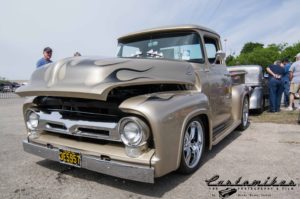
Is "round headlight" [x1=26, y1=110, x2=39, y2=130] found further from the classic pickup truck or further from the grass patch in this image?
the grass patch

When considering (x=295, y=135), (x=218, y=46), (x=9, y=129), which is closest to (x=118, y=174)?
(x=218, y=46)

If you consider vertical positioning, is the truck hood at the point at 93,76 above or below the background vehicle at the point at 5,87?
above

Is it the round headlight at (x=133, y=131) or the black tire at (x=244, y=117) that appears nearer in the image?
the round headlight at (x=133, y=131)

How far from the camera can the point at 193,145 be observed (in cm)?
359

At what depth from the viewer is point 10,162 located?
407 centimetres

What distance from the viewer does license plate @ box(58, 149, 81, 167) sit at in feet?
9.84

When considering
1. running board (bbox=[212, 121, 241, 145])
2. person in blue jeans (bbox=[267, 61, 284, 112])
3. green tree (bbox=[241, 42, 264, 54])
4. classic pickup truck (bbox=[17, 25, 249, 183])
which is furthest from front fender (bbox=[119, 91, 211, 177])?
green tree (bbox=[241, 42, 264, 54])

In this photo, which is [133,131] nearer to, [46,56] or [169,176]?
[169,176]

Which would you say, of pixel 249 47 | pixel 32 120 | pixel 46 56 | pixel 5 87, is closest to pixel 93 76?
pixel 32 120

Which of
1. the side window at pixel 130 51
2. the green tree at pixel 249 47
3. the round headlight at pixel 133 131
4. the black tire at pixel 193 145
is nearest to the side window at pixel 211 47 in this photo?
the side window at pixel 130 51

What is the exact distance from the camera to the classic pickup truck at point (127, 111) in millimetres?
2725

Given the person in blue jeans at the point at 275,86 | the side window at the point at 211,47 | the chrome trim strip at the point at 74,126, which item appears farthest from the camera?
the person in blue jeans at the point at 275,86

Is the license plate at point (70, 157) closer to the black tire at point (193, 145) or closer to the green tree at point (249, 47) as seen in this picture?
the black tire at point (193, 145)

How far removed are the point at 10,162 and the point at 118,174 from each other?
2.20m
